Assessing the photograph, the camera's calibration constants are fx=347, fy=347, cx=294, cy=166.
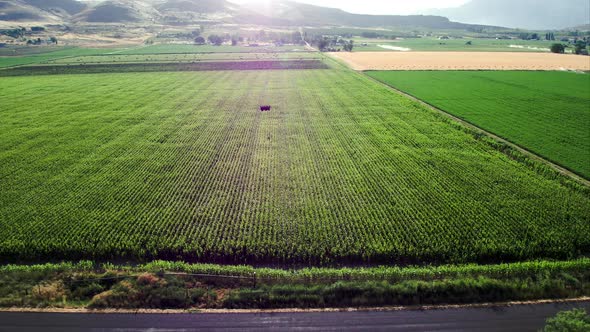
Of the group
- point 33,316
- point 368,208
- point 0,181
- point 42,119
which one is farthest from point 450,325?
point 42,119

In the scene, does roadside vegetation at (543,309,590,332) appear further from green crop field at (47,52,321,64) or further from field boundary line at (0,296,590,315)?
green crop field at (47,52,321,64)

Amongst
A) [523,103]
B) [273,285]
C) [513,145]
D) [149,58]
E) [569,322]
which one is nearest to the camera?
[569,322]

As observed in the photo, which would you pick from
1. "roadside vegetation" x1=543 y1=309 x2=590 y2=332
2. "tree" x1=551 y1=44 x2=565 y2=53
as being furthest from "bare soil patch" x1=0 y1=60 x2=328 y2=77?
"tree" x1=551 y1=44 x2=565 y2=53

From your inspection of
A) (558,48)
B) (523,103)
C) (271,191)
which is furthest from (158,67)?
(558,48)

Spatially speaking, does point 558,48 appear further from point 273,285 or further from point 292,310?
point 292,310

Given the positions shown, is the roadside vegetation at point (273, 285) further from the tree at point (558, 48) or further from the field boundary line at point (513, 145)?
the tree at point (558, 48)

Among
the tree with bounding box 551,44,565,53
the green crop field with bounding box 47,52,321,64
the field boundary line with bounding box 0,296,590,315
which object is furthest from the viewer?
the tree with bounding box 551,44,565,53

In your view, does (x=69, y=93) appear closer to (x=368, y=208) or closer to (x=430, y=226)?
(x=368, y=208)
